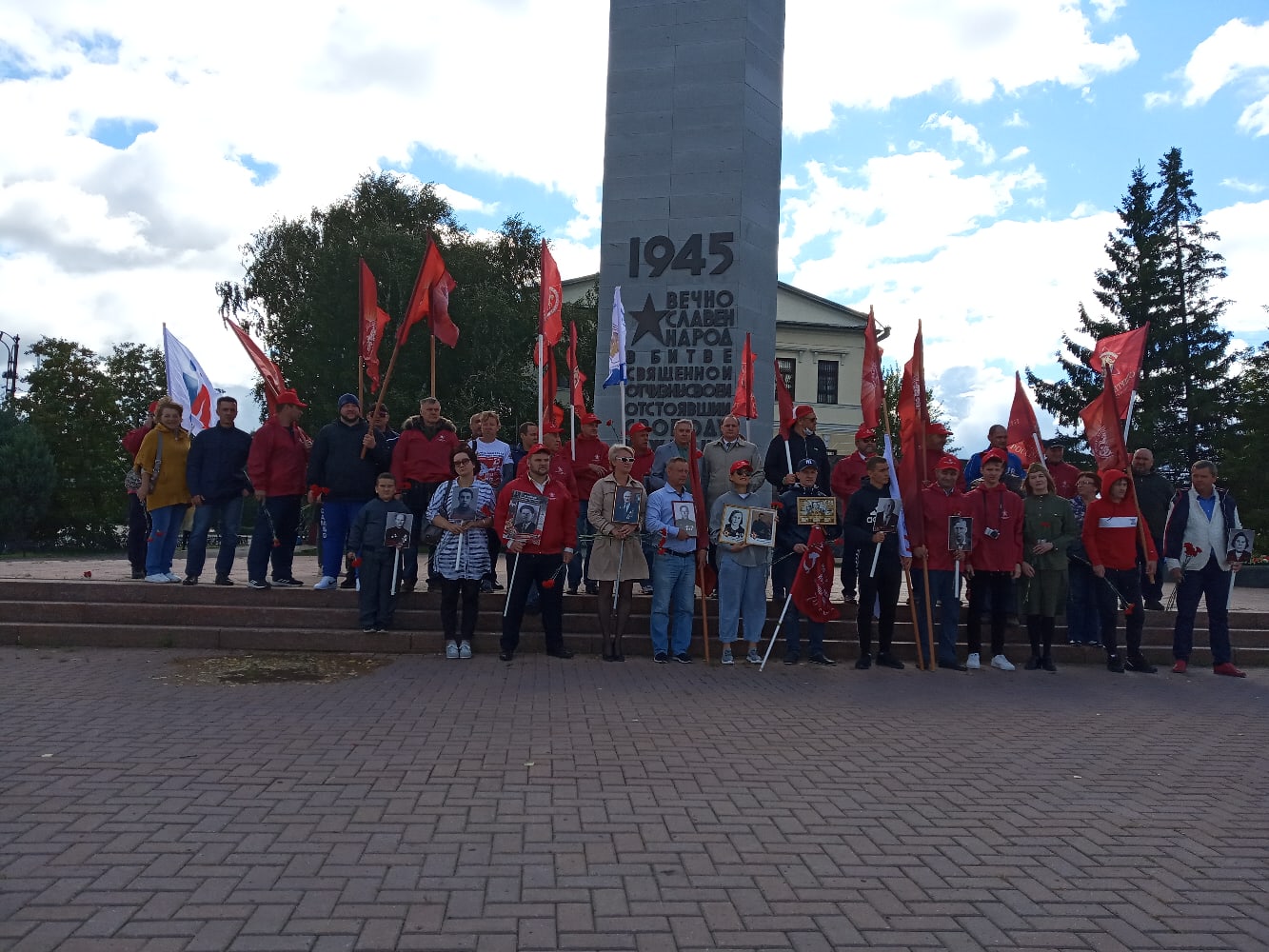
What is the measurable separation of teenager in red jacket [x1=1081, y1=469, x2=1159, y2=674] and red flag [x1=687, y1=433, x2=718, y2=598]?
3.91 meters

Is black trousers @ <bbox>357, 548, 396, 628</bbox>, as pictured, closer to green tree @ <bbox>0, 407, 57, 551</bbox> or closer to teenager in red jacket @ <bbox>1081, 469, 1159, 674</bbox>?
teenager in red jacket @ <bbox>1081, 469, 1159, 674</bbox>

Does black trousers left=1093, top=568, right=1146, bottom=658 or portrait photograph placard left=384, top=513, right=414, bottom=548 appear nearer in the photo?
portrait photograph placard left=384, top=513, right=414, bottom=548

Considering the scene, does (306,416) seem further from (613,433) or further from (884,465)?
(884,465)

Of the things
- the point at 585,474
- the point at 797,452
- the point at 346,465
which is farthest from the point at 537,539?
the point at 797,452

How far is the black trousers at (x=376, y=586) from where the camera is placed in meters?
9.20

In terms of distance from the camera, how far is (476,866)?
3.86m

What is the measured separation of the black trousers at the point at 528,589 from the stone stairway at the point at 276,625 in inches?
19.6

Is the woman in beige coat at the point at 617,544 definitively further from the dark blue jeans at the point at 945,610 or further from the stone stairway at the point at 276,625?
the dark blue jeans at the point at 945,610

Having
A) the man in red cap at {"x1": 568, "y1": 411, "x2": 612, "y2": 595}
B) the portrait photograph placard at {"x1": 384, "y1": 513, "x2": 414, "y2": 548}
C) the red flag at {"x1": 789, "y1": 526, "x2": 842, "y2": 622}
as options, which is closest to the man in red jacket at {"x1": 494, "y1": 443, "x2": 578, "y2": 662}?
the portrait photograph placard at {"x1": 384, "y1": 513, "x2": 414, "y2": 548}

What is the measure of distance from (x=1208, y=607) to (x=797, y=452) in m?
4.50

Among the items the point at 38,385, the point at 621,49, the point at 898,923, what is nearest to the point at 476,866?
the point at 898,923

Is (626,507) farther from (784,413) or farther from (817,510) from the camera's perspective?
(784,413)

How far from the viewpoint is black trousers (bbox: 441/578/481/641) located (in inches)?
351

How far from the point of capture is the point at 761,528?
30.0 ft
